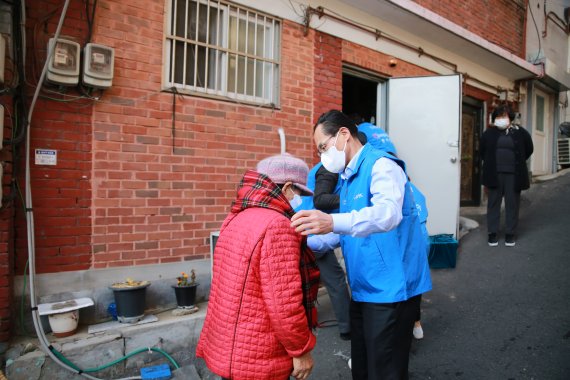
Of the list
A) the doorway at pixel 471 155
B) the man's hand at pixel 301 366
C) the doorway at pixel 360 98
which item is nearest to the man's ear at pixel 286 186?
the man's hand at pixel 301 366

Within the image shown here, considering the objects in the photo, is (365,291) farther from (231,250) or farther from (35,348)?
(35,348)

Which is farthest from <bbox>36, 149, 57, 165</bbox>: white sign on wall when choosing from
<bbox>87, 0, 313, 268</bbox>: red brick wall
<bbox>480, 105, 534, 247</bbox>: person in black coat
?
<bbox>480, 105, 534, 247</bbox>: person in black coat

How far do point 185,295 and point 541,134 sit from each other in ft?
36.7

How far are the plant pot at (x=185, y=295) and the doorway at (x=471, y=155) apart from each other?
688 cm

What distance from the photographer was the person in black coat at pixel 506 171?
584cm

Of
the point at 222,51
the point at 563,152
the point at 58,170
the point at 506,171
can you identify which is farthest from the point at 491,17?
the point at 58,170

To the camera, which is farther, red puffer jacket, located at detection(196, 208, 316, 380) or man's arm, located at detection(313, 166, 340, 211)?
man's arm, located at detection(313, 166, 340, 211)

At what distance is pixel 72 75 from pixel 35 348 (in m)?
2.20

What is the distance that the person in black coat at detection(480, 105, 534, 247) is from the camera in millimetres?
5836

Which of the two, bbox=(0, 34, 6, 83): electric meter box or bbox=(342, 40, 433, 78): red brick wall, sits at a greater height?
bbox=(342, 40, 433, 78): red brick wall

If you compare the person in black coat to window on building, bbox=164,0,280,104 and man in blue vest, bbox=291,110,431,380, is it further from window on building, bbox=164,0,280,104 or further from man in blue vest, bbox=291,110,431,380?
man in blue vest, bbox=291,110,431,380

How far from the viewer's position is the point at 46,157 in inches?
130

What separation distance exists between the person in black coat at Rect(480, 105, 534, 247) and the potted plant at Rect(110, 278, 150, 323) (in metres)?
5.08

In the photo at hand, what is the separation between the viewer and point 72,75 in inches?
128
